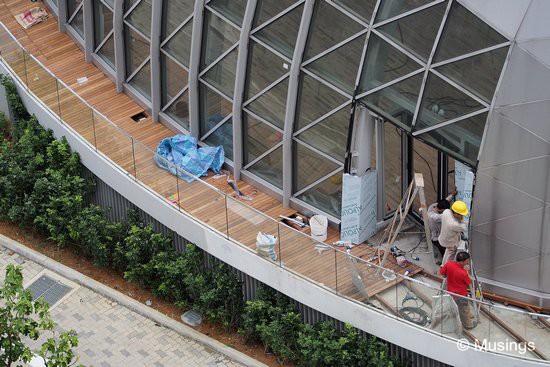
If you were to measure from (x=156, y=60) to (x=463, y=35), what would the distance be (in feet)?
34.6

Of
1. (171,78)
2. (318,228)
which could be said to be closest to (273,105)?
(318,228)

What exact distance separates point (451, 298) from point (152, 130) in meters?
11.4

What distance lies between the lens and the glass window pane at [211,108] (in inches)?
1364

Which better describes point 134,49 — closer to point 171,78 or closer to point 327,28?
point 171,78

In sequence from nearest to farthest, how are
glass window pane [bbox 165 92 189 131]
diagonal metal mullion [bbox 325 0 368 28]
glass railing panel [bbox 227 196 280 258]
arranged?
diagonal metal mullion [bbox 325 0 368 28] → glass railing panel [bbox 227 196 280 258] → glass window pane [bbox 165 92 189 131]

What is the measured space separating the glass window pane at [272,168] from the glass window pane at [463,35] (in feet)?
20.6

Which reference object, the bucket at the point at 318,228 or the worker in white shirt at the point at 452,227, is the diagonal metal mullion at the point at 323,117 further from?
the worker in white shirt at the point at 452,227

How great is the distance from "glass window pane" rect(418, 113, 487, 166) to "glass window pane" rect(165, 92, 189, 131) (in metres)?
8.60

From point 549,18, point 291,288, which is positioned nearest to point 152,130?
point 291,288

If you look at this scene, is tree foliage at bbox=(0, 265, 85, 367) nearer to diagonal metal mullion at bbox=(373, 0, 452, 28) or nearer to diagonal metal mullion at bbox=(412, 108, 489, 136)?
diagonal metal mullion at bbox=(412, 108, 489, 136)

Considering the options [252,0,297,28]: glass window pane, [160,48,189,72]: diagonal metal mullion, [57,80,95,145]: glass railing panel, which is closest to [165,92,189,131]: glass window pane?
[160,48,189,72]: diagonal metal mullion

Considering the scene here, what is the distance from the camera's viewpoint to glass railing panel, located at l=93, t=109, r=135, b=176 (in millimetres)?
35094

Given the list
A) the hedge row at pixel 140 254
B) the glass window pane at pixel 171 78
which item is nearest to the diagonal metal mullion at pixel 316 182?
the hedge row at pixel 140 254

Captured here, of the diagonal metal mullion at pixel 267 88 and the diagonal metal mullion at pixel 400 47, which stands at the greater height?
the diagonal metal mullion at pixel 400 47
